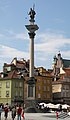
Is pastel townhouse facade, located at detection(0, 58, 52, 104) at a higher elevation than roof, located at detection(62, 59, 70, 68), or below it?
below

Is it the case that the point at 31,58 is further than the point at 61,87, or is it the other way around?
the point at 61,87

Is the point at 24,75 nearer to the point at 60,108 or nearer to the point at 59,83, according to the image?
the point at 59,83

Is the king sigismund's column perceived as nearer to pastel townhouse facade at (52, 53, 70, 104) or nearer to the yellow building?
the yellow building

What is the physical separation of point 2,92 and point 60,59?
107 feet

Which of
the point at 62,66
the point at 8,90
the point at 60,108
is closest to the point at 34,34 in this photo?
the point at 60,108

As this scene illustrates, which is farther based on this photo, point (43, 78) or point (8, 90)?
point (43, 78)

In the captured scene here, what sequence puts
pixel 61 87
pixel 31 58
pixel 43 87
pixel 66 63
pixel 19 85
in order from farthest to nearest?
pixel 66 63, pixel 61 87, pixel 43 87, pixel 19 85, pixel 31 58

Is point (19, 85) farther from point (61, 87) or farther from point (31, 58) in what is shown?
point (31, 58)

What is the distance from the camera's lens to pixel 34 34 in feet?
177

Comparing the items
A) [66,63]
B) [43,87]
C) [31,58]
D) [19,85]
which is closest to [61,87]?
[43,87]

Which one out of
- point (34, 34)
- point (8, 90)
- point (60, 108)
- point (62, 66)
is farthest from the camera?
point (62, 66)

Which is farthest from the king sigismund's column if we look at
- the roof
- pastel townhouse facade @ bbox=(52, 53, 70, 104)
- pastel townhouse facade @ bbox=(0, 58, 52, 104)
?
the roof

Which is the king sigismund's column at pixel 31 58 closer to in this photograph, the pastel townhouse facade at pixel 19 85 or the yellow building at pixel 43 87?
the pastel townhouse facade at pixel 19 85

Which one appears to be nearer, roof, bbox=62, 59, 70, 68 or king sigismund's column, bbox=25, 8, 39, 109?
king sigismund's column, bbox=25, 8, 39, 109
